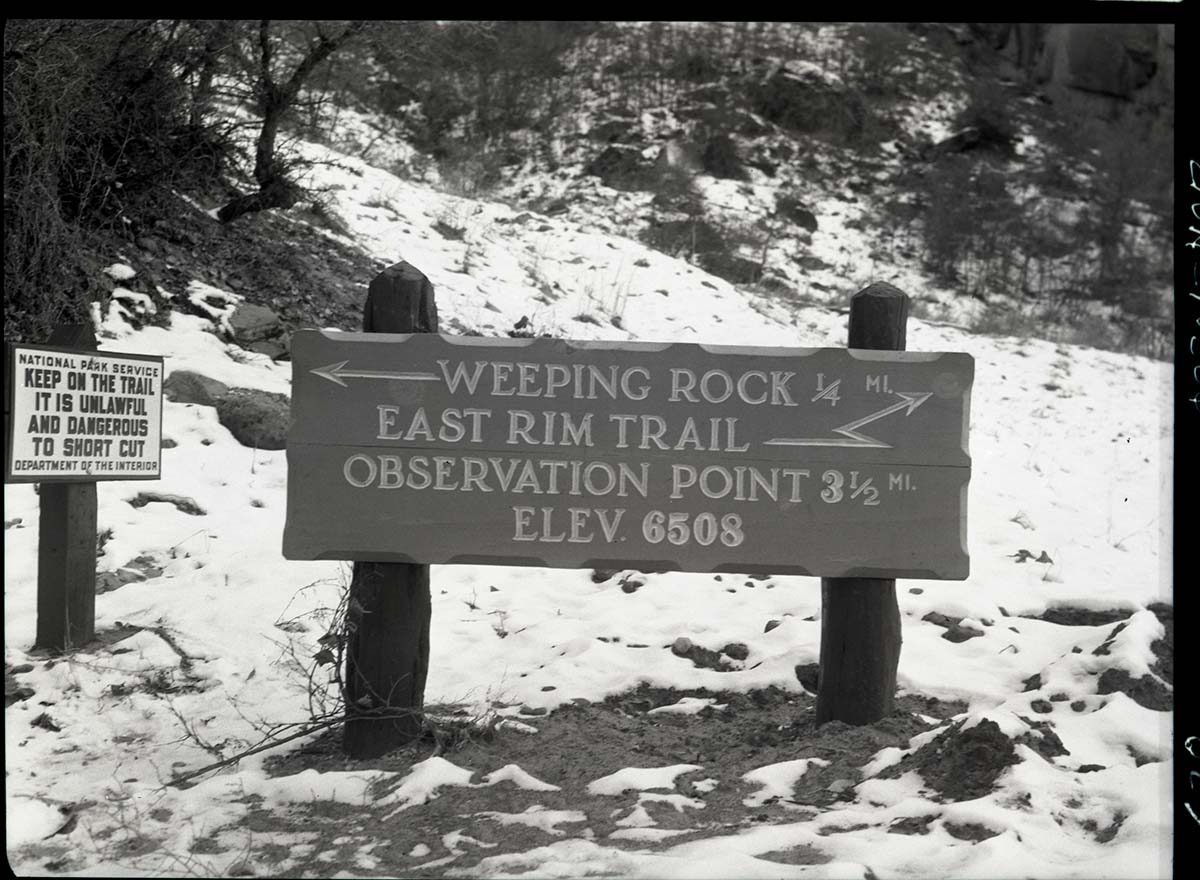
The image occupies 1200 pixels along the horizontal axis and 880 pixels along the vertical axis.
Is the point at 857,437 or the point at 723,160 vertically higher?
the point at 723,160

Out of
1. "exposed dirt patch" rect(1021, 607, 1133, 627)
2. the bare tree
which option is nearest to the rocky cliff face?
the bare tree

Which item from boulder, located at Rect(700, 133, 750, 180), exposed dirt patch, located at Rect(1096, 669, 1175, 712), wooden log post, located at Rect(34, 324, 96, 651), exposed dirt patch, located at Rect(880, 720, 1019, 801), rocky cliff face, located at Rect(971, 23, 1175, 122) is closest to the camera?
exposed dirt patch, located at Rect(880, 720, 1019, 801)

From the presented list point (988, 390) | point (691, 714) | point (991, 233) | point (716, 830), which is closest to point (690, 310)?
point (988, 390)

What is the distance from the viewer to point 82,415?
4.68 metres

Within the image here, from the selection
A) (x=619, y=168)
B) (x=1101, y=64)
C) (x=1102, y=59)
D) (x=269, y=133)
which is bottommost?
(x=269, y=133)

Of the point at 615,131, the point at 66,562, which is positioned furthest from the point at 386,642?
the point at 615,131

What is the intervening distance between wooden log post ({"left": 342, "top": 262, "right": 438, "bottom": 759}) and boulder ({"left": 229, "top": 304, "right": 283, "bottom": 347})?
12.9 ft

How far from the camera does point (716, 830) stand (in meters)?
3.29

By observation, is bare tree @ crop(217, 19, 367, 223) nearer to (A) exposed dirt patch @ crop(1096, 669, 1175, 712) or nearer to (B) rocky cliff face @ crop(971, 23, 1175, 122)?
(A) exposed dirt patch @ crop(1096, 669, 1175, 712)

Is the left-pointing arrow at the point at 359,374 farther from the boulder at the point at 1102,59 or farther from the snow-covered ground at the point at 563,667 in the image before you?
the boulder at the point at 1102,59

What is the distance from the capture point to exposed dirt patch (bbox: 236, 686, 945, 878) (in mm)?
3240

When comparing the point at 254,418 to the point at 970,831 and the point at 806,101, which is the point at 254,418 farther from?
the point at 806,101

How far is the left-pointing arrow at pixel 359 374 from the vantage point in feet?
12.7

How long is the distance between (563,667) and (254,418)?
10.0 ft
